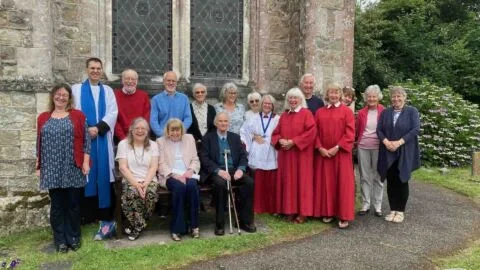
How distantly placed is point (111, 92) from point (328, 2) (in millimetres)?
3766

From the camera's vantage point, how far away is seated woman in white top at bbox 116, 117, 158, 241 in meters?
5.07

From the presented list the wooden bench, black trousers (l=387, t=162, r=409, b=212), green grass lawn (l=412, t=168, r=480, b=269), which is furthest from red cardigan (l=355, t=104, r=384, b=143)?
the wooden bench

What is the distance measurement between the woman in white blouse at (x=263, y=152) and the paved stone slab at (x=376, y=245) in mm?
1077

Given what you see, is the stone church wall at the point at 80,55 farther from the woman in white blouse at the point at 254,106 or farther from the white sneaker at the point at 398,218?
the white sneaker at the point at 398,218

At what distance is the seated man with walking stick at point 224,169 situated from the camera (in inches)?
212

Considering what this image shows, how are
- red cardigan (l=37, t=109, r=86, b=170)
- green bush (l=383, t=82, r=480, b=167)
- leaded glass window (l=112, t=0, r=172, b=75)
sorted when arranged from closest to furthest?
1. red cardigan (l=37, t=109, r=86, b=170)
2. leaded glass window (l=112, t=0, r=172, b=75)
3. green bush (l=383, t=82, r=480, b=167)

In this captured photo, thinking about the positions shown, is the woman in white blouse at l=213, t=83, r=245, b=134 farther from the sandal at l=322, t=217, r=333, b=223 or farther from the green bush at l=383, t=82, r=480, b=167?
the green bush at l=383, t=82, r=480, b=167

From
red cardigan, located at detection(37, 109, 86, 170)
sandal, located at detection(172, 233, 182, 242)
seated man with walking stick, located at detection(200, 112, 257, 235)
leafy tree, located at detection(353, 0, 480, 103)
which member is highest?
leafy tree, located at detection(353, 0, 480, 103)

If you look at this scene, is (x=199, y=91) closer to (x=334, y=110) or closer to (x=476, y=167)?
(x=334, y=110)

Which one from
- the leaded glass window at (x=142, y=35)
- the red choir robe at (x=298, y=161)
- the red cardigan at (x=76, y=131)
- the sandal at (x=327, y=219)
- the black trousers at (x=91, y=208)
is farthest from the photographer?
the leaded glass window at (x=142, y=35)

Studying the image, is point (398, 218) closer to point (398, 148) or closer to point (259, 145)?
point (398, 148)

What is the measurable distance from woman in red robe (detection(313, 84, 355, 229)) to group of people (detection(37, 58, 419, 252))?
0.04 ft

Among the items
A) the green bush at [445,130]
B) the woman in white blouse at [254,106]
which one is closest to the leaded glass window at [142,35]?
the woman in white blouse at [254,106]

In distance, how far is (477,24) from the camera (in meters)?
18.7
